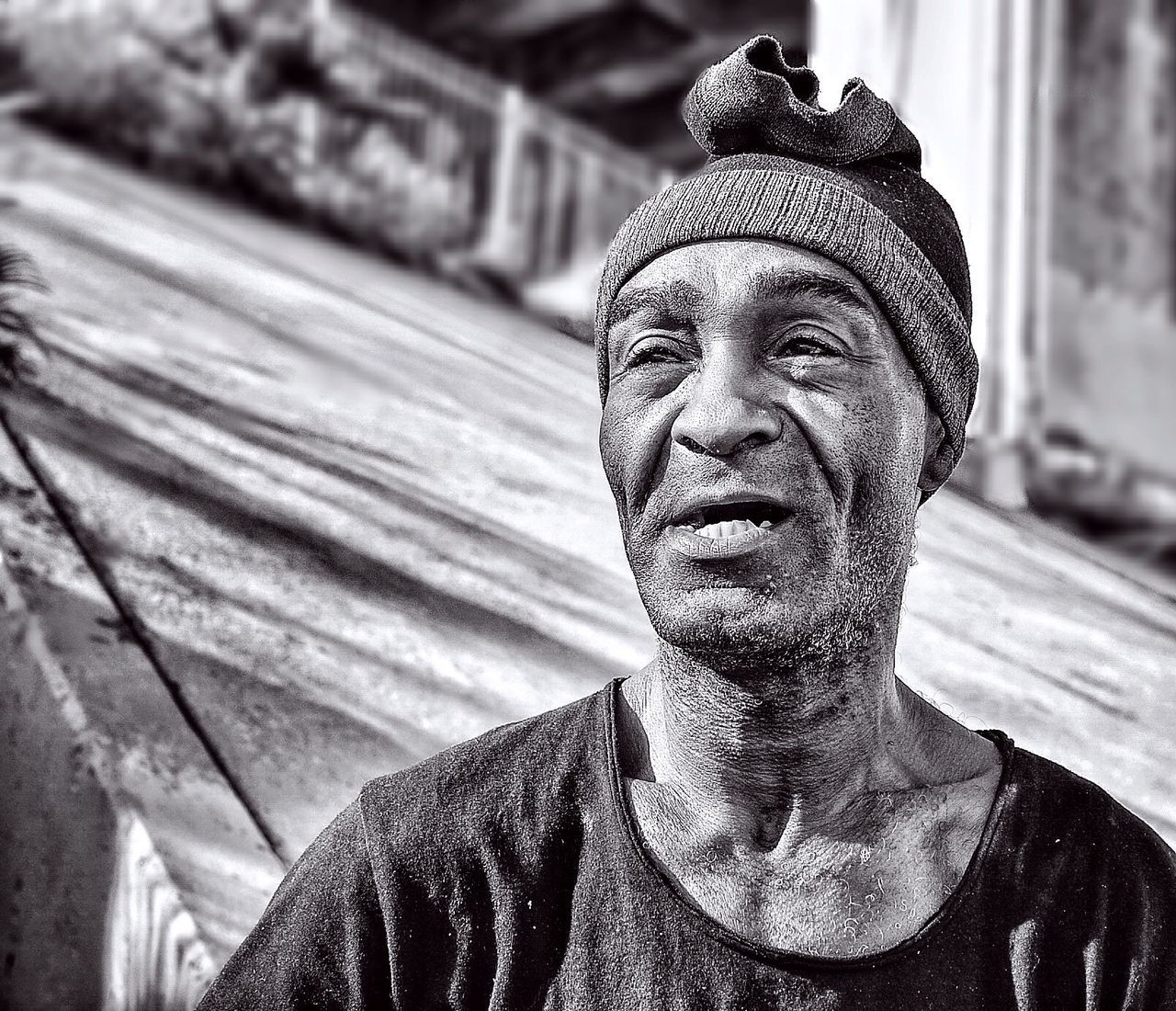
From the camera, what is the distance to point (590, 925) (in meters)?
1.63

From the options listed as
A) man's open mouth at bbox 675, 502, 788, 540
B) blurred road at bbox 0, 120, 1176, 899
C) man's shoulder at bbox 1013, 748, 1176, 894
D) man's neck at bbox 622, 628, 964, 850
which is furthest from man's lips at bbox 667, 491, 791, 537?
blurred road at bbox 0, 120, 1176, 899


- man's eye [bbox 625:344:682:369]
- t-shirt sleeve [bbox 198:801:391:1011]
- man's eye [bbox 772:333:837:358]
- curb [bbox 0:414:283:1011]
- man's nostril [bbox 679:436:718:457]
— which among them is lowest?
curb [bbox 0:414:283:1011]

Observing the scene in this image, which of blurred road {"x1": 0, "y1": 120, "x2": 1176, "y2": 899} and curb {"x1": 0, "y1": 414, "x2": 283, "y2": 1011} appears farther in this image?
blurred road {"x1": 0, "y1": 120, "x2": 1176, "y2": 899}

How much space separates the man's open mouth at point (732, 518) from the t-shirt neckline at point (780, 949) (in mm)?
311

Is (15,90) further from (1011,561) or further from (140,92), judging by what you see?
(1011,561)

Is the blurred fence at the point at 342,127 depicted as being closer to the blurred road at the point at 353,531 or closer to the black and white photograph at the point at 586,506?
the black and white photograph at the point at 586,506

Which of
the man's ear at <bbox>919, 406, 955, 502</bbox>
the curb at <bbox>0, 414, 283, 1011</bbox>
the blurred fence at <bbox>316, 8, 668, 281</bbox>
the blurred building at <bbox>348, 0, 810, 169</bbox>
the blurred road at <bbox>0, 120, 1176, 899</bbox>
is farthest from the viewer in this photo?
the blurred building at <bbox>348, 0, 810, 169</bbox>

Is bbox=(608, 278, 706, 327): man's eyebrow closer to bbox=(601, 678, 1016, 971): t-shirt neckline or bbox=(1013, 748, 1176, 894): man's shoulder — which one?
bbox=(601, 678, 1016, 971): t-shirt neckline

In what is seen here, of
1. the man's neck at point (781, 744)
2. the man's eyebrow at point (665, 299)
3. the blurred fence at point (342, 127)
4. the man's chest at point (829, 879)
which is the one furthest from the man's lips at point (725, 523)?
the blurred fence at point (342, 127)

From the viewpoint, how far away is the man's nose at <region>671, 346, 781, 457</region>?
1.61 m

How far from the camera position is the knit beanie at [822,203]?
1.71 m

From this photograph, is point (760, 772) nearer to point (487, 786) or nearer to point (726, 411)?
point (487, 786)

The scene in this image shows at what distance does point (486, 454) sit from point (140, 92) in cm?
121

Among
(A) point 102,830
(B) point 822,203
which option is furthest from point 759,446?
(A) point 102,830
